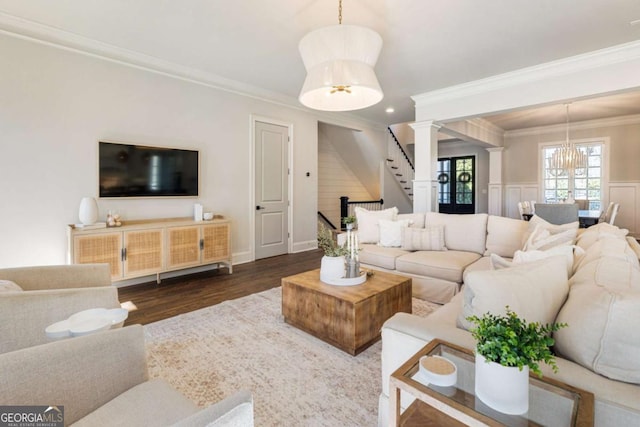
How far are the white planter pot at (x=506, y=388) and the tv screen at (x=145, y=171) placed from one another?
4.18m

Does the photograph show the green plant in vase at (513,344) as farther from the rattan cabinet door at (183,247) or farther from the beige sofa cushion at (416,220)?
the rattan cabinet door at (183,247)

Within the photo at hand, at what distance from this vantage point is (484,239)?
3.66m

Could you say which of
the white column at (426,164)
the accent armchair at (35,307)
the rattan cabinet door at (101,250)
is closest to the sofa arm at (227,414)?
the accent armchair at (35,307)

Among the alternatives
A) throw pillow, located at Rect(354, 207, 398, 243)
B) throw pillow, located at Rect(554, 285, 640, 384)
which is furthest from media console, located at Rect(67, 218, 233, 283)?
throw pillow, located at Rect(554, 285, 640, 384)

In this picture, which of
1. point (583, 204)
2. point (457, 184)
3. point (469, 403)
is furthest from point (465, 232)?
point (457, 184)

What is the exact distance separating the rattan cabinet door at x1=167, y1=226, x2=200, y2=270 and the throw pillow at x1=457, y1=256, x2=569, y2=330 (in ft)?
11.6

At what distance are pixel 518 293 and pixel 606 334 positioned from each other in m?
0.26

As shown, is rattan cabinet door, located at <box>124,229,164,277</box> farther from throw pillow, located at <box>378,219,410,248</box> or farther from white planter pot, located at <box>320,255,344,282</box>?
throw pillow, located at <box>378,219,410,248</box>

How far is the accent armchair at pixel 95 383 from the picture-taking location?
95cm

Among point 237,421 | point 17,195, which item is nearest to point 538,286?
point 237,421

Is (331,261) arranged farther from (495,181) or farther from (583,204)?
(495,181)

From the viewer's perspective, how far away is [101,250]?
3.28m

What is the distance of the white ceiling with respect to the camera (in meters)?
2.73

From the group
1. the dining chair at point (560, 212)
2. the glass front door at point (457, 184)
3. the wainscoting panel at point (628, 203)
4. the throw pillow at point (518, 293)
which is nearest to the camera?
the throw pillow at point (518, 293)
